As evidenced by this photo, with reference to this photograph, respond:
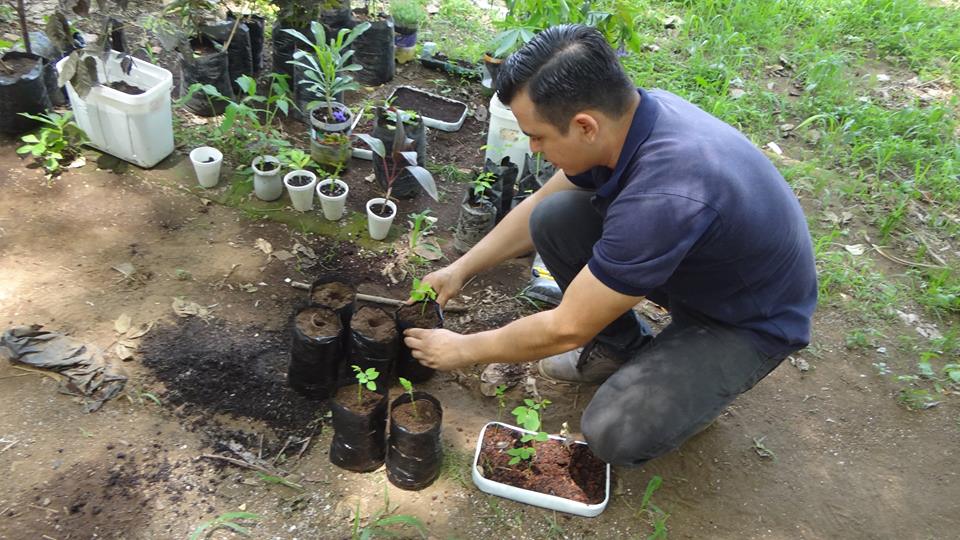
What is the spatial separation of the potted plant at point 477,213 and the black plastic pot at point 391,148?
42 cm

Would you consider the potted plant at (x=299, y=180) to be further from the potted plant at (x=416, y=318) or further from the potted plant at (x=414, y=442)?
the potted plant at (x=414, y=442)

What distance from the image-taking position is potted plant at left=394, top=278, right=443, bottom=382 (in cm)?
250

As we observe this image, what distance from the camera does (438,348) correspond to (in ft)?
7.32

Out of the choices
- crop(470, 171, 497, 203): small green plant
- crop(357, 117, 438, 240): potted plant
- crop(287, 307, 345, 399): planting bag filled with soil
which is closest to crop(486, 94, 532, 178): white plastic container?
crop(470, 171, 497, 203): small green plant

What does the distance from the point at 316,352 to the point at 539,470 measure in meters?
0.88

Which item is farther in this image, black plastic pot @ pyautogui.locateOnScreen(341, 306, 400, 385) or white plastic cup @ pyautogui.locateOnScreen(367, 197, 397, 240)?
white plastic cup @ pyautogui.locateOnScreen(367, 197, 397, 240)

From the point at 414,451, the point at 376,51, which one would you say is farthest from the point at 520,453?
the point at 376,51

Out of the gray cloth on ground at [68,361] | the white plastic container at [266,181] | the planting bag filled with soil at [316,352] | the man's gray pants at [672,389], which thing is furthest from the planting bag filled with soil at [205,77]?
the man's gray pants at [672,389]

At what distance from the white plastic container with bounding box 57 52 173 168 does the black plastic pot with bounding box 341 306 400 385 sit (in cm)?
170

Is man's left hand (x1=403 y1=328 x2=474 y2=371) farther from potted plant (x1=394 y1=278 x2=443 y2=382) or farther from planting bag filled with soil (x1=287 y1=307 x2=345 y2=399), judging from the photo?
planting bag filled with soil (x1=287 y1=307 x2=345 y2=399)

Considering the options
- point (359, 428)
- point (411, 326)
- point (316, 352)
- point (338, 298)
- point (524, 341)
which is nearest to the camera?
point (524, 341)

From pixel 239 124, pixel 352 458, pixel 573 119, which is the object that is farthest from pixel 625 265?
pixel 239 124

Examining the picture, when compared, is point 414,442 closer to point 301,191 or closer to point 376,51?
point 301,191

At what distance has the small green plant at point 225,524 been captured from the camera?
2074 millimetres
